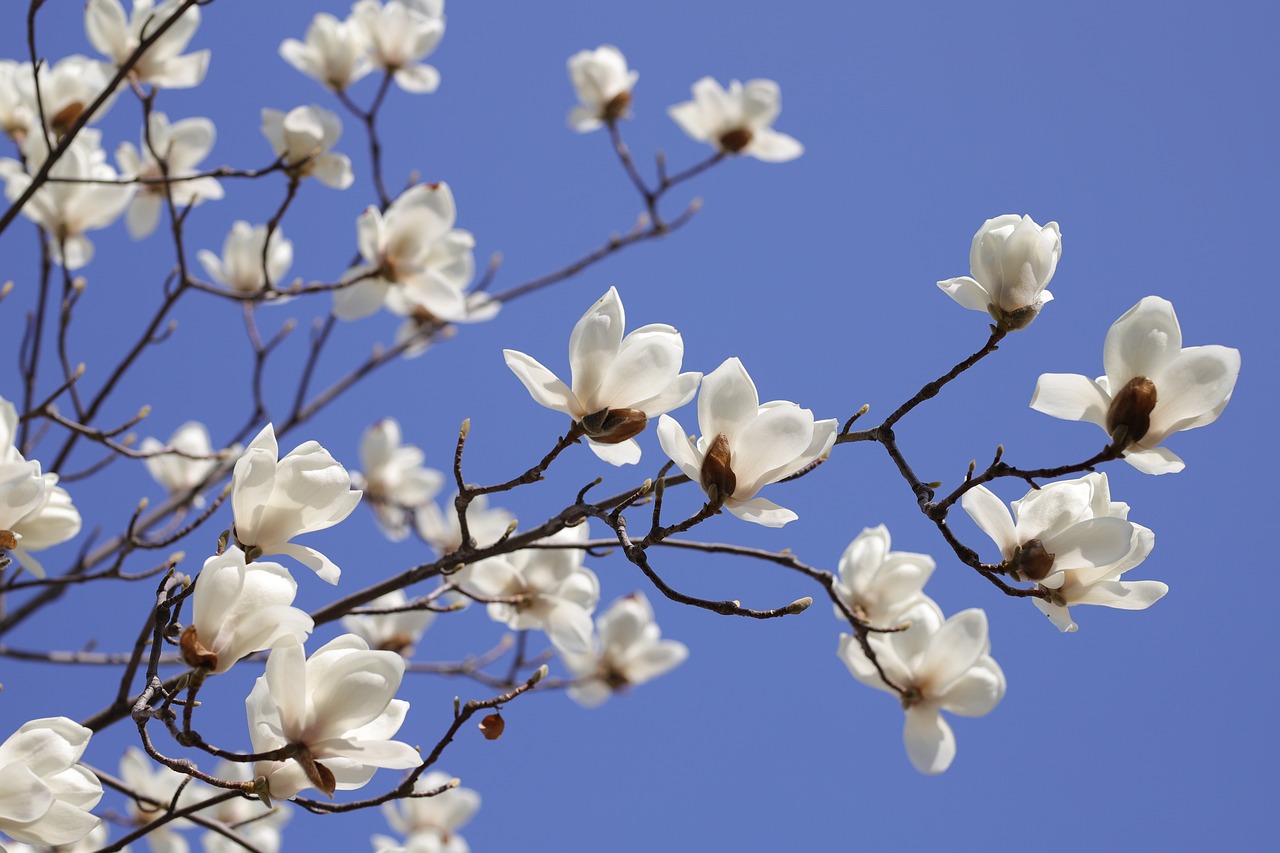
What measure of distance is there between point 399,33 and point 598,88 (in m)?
0.60

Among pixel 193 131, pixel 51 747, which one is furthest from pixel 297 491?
pixel 193 131

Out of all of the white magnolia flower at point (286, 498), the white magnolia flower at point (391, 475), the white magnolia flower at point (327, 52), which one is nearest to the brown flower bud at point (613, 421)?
the white magnolia flower at point (286, 498)

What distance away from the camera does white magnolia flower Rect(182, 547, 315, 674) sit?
0.91 meters

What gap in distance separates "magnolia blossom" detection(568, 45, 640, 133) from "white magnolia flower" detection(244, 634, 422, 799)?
2.27 metres

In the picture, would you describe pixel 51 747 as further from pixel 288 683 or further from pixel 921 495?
pixel 921 495

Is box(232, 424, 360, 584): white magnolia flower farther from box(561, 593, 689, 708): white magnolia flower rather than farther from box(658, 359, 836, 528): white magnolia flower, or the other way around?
box(561, 593, 689, 708): white magnolia flower

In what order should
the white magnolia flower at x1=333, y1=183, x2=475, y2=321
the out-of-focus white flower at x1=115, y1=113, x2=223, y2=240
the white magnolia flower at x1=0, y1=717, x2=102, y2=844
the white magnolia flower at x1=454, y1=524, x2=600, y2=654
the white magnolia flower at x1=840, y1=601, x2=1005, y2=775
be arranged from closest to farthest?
the white magnolia flower at x1=0, y1=717, x2=102, y2=844
the white magnolia flower at x1=840, y1=601, x2=1005, y2=775
the white magnolia flower at x1=454, y1=524, x2=600, y2=654
the white magnolia flower at x1=333, y1=183, x2=475, y2=321
the out-of-focus white flower at x1=115, y1=113, x2=223, y2=240

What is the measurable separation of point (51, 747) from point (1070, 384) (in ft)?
3.53

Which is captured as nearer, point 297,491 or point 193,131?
point 297,491

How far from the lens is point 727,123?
2.94 meters

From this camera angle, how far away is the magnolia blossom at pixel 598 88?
292cm

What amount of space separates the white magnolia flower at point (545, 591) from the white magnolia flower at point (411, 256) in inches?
24.8

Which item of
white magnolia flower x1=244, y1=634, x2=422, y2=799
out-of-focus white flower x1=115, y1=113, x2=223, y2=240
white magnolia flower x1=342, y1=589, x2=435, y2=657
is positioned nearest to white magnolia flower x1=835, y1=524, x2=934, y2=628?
white magnolia flower x1=244, y1=634, x2=422, y2=799

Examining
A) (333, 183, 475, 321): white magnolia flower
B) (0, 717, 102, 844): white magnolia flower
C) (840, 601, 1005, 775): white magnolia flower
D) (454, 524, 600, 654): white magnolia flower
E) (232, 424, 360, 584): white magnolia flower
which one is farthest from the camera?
(333, 183, 475, 321): white magnolia flower
